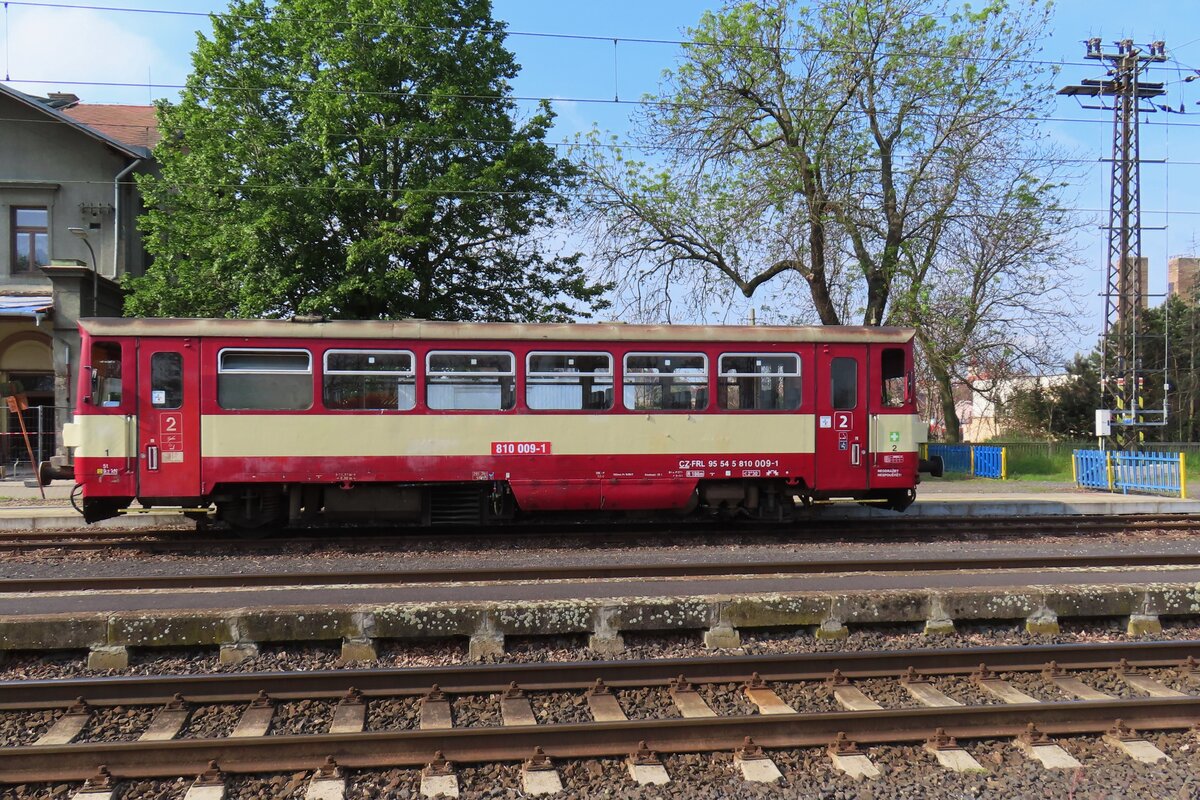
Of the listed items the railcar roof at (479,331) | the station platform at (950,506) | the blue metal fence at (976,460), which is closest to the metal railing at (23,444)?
the station platform at (950,506)

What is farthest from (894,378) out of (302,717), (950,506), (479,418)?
(302,717)

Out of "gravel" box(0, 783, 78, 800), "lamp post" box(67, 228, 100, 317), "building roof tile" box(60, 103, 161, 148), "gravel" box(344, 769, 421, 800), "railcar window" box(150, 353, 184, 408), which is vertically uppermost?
"building roof tile" box(60, 103, 161, 148)

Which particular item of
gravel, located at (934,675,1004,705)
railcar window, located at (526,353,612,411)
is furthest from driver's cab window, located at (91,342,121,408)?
gravel, located at (934,675,1004,705)

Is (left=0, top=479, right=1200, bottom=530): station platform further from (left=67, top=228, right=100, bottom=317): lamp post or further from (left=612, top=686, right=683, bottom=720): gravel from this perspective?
(left=612, top=686, right=683, bottom=720): gravel

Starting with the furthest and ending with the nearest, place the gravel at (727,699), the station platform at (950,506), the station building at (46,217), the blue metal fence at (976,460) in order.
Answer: the blue metal fence at (976,460), the station building at (46,217), the station platform at (950,506), the gravel at (727,699)

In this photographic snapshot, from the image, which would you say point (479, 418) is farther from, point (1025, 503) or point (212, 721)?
point (1025, 503)

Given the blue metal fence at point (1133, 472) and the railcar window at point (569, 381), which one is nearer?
the railcar window at point (569, 381)

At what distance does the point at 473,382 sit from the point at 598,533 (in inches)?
116

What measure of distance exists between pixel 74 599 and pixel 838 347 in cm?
985

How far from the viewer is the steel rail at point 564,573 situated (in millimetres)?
7848

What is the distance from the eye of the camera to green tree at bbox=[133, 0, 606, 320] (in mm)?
17344

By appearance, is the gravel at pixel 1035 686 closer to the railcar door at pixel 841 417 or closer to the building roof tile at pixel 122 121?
the railcar door at pixel 841 417

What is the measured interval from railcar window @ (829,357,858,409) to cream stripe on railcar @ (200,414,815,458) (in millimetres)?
602

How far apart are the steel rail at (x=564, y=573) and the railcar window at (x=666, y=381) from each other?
2.56 meters
